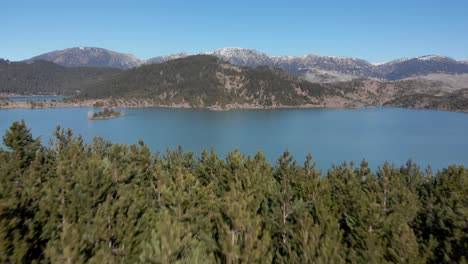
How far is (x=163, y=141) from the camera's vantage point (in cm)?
10456

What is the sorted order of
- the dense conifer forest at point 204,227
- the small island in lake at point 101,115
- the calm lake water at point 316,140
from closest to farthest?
1. the dense conifer forest at point 204,227
2. the calm lake water at point 316,140
3. the small island in lake at point 101,115

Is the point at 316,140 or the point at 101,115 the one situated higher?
the point at 101,115

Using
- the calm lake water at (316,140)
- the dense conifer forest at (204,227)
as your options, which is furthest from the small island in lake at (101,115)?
the dense conifer forest at (204,227)

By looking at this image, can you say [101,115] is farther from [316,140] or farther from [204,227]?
[204,227]

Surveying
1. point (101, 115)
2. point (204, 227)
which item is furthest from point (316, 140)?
point (101, 115)

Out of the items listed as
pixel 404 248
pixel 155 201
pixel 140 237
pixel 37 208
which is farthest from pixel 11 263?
pixel 404 248

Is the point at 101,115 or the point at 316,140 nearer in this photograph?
the point at 316,140

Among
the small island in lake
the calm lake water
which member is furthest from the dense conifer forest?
the small island in lake

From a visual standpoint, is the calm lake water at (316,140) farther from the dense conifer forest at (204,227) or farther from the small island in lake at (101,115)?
the dense conifer forest at (204,227)

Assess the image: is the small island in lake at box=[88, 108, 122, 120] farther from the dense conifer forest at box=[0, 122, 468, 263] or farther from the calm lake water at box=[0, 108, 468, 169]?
the dense conifer forest at box=[0, 122, 468, 263]

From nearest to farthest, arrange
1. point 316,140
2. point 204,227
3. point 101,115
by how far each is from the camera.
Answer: point 204,227, point 316,140, point 101,115

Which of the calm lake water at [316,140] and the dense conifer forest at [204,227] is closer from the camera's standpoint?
the dense conifer forest at [204,227]

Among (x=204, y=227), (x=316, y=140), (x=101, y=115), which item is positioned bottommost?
(x=316, y=140)

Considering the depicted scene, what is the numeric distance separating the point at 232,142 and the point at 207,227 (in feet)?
290
